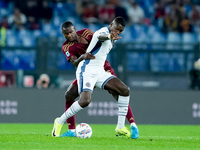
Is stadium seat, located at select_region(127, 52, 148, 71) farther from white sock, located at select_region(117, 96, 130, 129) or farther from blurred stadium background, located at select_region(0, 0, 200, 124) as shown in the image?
white sock, located at select_region(117, 96, 130, 129)

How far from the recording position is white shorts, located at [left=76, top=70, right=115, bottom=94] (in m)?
7.77

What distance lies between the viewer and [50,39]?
12.7 m

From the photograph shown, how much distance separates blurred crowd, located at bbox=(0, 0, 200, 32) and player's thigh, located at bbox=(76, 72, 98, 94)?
8534 mm

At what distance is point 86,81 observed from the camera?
7.79 meters

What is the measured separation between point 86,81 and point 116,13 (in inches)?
370

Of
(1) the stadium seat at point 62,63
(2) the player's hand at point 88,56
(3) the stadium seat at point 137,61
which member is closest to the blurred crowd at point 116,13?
(1) the stadium seat at point 62,63

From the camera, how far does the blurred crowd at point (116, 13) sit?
1631 cm

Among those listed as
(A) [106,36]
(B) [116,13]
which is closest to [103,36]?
(A) [106,36]

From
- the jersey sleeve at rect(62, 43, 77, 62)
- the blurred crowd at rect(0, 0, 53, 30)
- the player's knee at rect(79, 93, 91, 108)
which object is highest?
the blurred crowd at rect(0, 0, 53, 30)

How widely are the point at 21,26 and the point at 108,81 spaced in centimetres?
866

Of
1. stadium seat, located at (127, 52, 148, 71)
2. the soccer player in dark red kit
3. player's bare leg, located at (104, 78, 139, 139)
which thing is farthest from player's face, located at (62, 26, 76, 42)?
stadium seat, located at (127, 52, 148, 71)

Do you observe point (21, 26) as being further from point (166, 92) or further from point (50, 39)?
point (166, 92)

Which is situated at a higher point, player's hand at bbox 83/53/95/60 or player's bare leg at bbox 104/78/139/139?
player's hand at bbox 83/53/95/60

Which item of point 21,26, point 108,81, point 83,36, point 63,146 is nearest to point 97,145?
point 63,146
